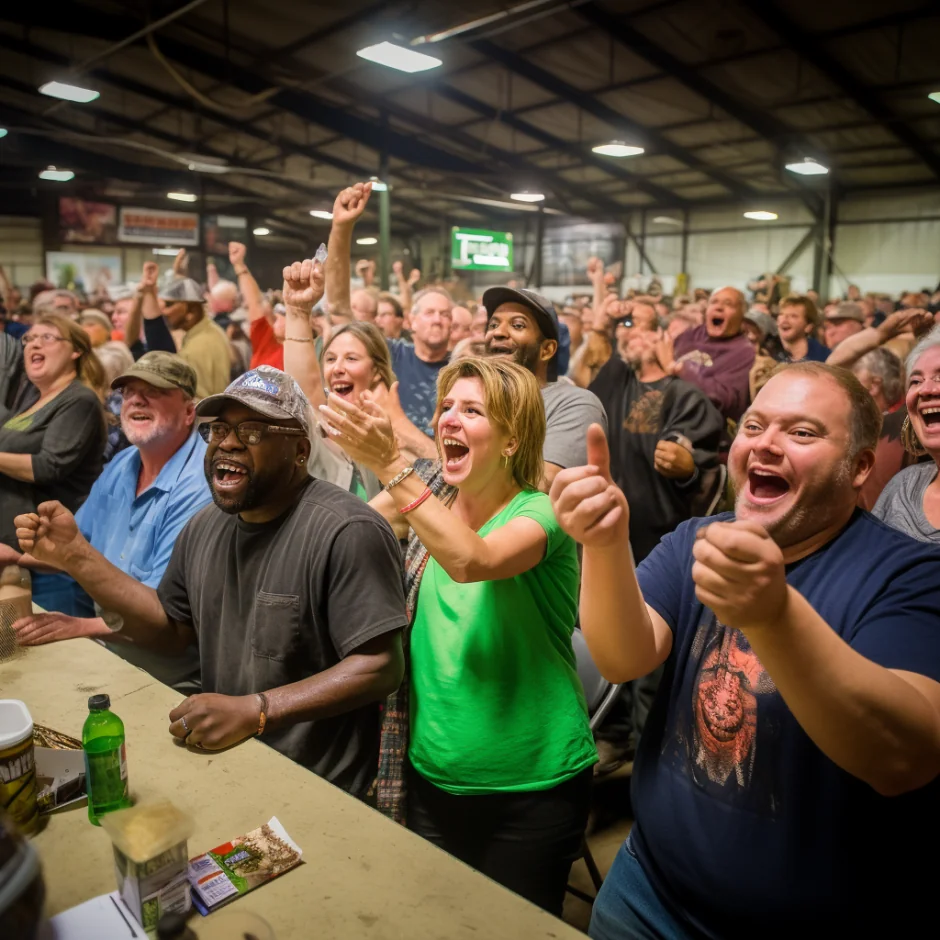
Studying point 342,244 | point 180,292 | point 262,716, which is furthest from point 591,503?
point 180,292

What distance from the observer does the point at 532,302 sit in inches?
107

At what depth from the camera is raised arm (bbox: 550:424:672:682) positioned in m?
1.15

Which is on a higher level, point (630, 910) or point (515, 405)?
point (515, 405)

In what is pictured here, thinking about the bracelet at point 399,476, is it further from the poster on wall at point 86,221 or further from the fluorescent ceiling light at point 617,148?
the poster on wall at point 86,221

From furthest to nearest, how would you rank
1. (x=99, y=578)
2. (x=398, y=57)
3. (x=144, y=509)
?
(x=398, y=57) → (x=144, y=509) → (x=99, y=578)

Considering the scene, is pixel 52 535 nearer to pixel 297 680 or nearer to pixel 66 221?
pixel 297 680

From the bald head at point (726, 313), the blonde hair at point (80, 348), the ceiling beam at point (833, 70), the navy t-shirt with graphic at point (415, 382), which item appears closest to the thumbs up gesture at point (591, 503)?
the navy t-shirt with graphic at point (415, 382)

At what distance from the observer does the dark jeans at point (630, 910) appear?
1.34 meters

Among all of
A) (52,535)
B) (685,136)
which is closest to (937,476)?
(52,535)

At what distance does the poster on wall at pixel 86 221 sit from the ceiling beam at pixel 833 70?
12.7m

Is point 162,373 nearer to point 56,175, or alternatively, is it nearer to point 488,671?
point 488,671

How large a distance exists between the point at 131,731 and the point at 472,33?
27.5ft

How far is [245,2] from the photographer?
943 centimetres

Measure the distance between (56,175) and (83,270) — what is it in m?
2.00
